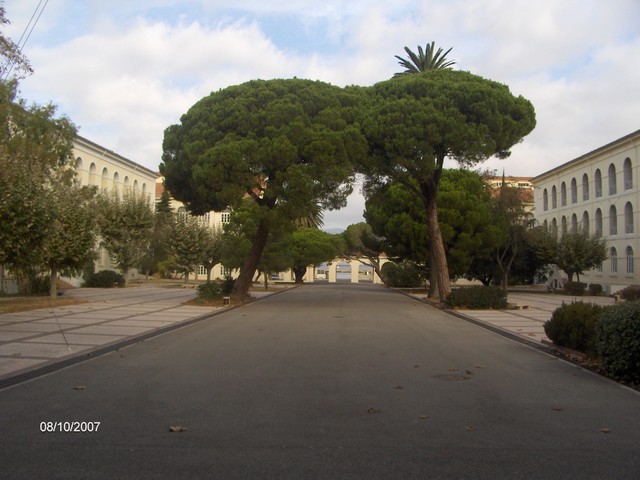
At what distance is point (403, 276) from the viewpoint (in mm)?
52000

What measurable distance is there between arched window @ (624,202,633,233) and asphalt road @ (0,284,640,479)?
111 ft

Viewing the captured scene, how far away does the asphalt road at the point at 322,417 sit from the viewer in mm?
4980

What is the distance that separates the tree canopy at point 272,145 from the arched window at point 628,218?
24919 millimetres

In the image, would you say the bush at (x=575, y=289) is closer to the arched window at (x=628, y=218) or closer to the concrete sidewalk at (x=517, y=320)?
the arched window at (x=628, y=218)

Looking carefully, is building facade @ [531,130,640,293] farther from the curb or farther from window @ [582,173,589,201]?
the curb

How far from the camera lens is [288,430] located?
19.7ft

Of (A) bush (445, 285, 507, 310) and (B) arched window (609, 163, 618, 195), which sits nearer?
(A) bush (445, 285, 507, 310)

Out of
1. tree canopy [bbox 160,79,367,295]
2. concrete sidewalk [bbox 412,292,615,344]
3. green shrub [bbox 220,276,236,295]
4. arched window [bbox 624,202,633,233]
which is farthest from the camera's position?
arched window [bbox 624,202,633,233]

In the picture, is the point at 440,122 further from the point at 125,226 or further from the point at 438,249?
the point at 125,226

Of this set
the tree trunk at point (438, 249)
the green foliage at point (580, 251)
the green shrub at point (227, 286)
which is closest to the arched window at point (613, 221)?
the green foliage at point (580, 251)

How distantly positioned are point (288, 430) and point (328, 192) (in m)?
19.4

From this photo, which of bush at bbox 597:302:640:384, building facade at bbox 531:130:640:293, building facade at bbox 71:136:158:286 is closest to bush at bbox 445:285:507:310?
bush at bbox 597:302:640:384

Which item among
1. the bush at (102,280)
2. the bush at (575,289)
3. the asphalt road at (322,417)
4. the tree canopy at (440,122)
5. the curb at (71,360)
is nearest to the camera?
the asphalt road at (322,417)

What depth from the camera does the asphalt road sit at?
4.98 metres
